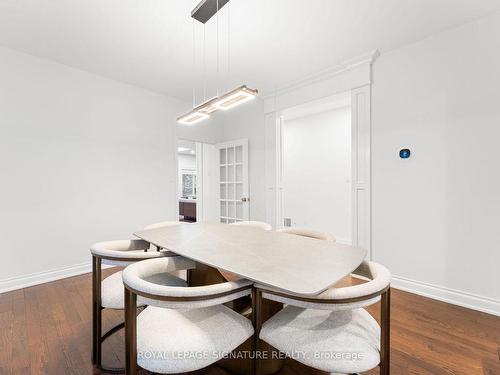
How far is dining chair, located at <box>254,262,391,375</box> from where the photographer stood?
100 centimetres

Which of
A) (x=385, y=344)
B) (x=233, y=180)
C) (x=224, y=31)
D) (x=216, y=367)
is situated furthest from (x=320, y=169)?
(x=385, y=344)

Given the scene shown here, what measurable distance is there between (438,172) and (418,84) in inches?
37.7

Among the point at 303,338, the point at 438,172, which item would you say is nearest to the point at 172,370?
the point at 303,338

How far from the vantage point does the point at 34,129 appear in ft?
9.55

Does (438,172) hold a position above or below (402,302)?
above

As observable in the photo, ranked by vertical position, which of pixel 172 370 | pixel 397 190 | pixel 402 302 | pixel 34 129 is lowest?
pixel 402 302

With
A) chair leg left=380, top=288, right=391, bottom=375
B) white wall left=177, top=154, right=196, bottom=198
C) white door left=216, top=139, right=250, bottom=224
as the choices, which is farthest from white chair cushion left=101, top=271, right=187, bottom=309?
white wall left=177, top=154, right=196, bottom=198

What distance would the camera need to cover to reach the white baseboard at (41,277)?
9.02 ft

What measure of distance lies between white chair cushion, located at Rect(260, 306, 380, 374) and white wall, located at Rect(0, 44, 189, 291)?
123 inches

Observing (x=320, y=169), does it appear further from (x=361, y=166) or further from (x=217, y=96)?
(x=217, y=96)

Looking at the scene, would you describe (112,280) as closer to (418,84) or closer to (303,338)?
(303,338)

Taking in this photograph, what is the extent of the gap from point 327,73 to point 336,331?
10.3ft

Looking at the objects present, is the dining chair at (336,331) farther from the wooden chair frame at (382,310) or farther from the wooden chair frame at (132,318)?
the wooden chair frame at (132,318)

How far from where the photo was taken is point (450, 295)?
246cm
